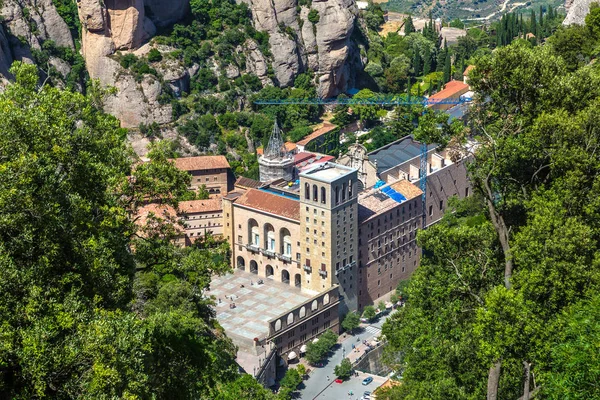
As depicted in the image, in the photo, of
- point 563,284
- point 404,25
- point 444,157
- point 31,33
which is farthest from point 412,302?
point 404,25

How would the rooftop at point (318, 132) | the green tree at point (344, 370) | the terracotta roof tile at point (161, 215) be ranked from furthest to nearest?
the rooftop at point (318, 132), the green tree at point (344, 370), the terracotta roof tile at point (161, 215)

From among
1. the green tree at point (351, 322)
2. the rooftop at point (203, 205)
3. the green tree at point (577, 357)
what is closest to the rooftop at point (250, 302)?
the green tree at point (351, 322)

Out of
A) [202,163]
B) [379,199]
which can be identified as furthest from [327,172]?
[202,163]

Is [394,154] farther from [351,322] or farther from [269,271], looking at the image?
[351,322]

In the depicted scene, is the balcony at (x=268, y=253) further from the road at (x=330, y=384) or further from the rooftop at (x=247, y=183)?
the road at (x=330, y=384)

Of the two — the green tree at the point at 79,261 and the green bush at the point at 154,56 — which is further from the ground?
the green tree at the point at 79,261

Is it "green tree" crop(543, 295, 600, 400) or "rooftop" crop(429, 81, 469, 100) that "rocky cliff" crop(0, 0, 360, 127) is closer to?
"rooftop" crop(429, 81, 469, 100)
